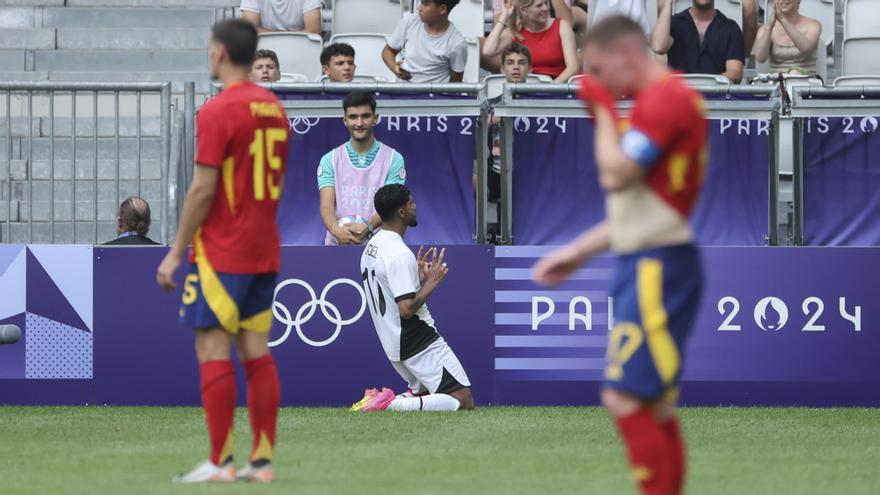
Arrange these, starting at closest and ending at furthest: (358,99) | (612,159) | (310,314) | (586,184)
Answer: (612,159) → (358,99) → (310,314) → (586,184)

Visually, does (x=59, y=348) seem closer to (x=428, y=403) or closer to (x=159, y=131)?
(x=159, y=131)

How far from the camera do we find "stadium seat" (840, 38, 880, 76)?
15391mm

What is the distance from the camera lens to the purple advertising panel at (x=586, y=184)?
12594 mm

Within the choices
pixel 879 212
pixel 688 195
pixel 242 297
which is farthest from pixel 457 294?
pixel 688 195

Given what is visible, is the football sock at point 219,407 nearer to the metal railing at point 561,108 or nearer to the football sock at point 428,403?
the football sock at point 428,403

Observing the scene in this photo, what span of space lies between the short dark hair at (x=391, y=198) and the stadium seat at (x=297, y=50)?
3.82 meters

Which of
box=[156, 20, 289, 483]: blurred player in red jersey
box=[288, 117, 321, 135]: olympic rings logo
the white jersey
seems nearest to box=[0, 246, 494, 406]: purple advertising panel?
the white jersey

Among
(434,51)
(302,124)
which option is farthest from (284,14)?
(302,124)

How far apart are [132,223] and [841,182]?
5.52m

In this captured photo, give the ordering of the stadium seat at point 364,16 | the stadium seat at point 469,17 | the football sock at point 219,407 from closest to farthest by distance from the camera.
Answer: the football sock at point 219,407 → the stadium seat at point 469,17 → the stadium seat at point 364,16

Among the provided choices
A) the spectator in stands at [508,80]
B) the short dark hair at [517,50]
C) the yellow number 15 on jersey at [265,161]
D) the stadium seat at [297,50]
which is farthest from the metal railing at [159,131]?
the yellow number 15 on jersey at [265,161]

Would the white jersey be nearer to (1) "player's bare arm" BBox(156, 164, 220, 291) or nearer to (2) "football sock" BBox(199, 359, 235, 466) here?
(2) "football sock" BBox(199, 359, 235, 466)

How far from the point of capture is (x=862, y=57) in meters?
15.4

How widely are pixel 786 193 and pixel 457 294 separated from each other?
278 centimetres
